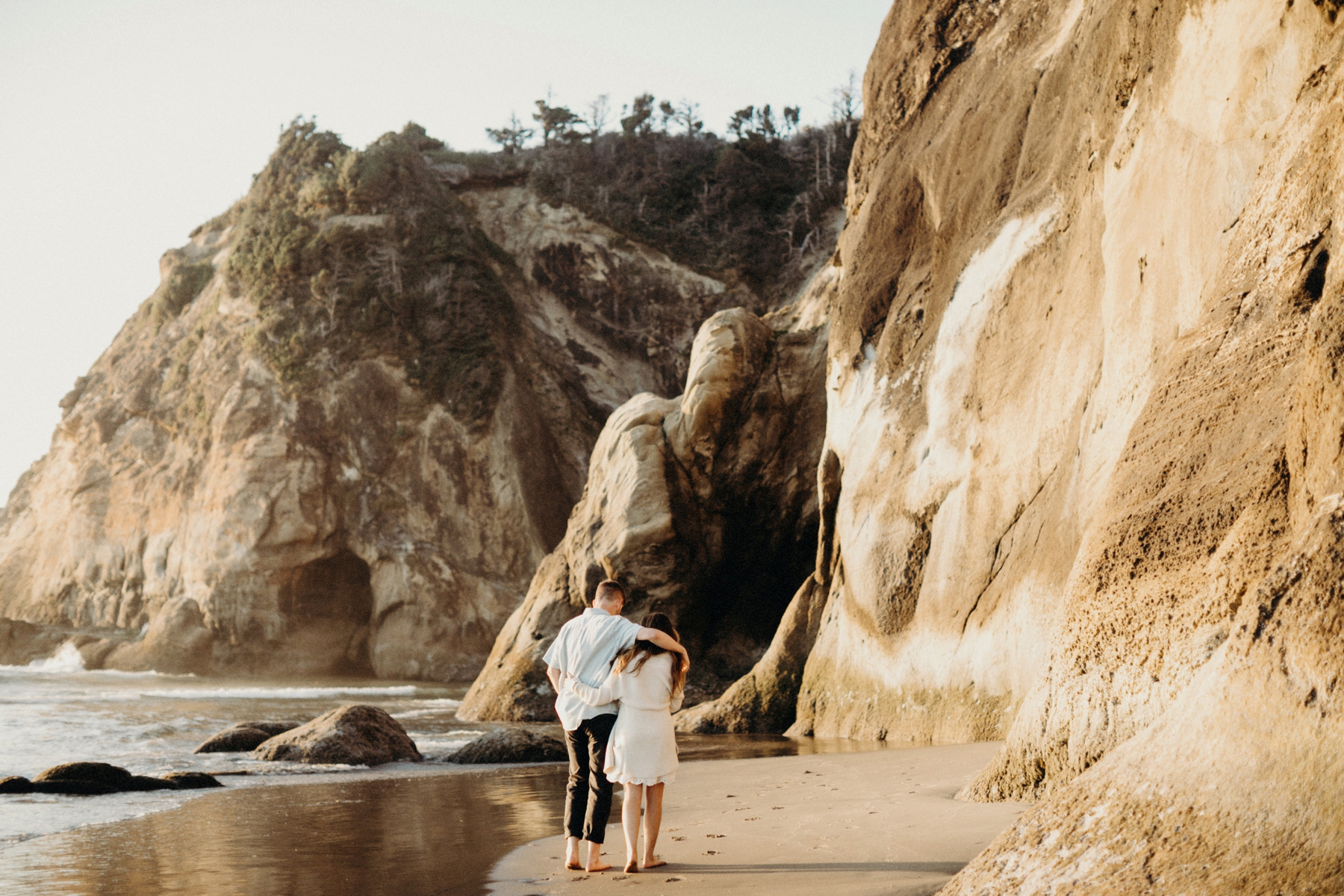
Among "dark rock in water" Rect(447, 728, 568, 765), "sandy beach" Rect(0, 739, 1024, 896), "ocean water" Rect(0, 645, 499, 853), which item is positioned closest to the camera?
"sandy beach" Rect(0, 739, 1024, 896)

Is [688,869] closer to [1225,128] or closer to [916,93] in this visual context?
[1225,128]

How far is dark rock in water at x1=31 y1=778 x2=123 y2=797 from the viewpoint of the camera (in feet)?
29.0

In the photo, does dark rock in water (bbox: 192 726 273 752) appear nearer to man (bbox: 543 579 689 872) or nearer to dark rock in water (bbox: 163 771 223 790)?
dark rock in water (bbox: 163 771 223 790)

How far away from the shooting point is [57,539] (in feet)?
120

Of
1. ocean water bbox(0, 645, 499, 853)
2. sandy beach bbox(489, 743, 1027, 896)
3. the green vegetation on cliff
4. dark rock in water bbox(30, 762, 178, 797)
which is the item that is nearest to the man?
sandy beach bbox(489, 743, 1027, 896)

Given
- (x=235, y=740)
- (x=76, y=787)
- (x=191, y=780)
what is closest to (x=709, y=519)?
(x=235, y=740)

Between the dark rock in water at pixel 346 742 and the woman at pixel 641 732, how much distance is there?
265 inches

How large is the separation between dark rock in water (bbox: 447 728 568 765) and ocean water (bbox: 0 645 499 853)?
1.60 ft

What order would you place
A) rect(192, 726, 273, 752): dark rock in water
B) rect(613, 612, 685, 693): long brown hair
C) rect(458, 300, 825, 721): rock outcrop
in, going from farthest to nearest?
rect(458, 300, 825, 721): rock outcrop → rect(192, 726, 273, 752): dark rock in water → rect(613, 612, 685, 693): long brown hair

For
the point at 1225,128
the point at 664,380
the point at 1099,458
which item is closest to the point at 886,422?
the point at 1099,458

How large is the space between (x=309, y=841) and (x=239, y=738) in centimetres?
699

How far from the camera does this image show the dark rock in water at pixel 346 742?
11.1m

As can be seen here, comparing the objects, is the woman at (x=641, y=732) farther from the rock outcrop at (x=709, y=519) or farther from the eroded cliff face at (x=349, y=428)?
the eroded cliff face at (x=349, y=428)

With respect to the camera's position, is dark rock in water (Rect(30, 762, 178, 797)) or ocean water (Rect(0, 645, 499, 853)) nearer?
ocean water (Rect(0, 645, 499, 853))
